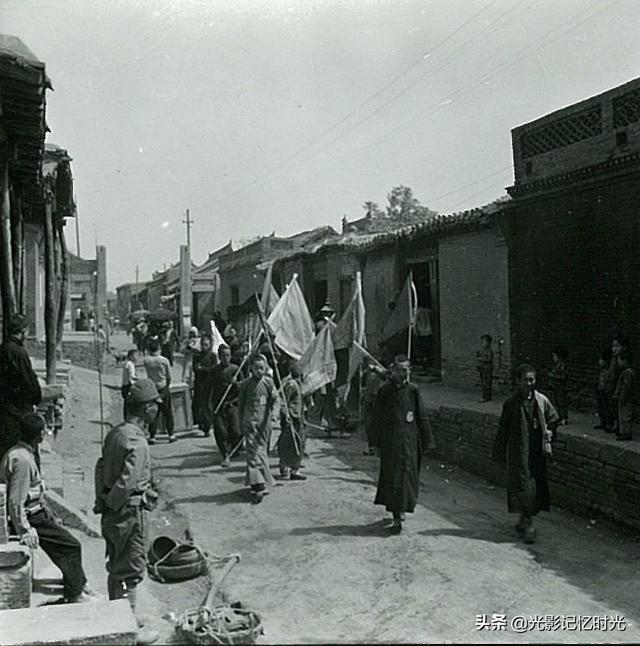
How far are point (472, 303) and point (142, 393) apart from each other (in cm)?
937

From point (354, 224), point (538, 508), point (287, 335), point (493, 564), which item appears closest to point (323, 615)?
point (493, 564)

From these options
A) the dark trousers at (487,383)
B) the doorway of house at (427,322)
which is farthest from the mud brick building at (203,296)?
the dark trousers at (487,383)

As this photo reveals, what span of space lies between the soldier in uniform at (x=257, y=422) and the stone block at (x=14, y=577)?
3749mm

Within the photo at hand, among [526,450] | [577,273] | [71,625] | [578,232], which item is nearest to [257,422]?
[526,450]

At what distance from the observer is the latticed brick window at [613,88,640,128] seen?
30.1 feet

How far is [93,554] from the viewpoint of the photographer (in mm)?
6082

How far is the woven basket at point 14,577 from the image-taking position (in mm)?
4227

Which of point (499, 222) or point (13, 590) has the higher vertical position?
point (499, 222)

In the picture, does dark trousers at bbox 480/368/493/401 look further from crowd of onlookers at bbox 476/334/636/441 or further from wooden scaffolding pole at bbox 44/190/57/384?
wooden scaffolding pole at bbox 44/190/57/384

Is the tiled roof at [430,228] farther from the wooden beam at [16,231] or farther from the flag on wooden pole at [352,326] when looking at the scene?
the wooden beam at [16,231]

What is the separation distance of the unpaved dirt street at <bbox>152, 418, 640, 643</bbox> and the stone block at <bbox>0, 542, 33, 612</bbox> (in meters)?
1.46

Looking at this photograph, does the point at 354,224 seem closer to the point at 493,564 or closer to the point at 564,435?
the point at 564,435

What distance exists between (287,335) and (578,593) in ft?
22.0

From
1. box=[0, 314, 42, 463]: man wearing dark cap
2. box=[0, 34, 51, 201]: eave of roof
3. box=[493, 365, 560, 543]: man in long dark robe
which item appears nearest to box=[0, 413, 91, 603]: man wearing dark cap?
box=[0, 314, 42, 463]: man wearing dark cap
